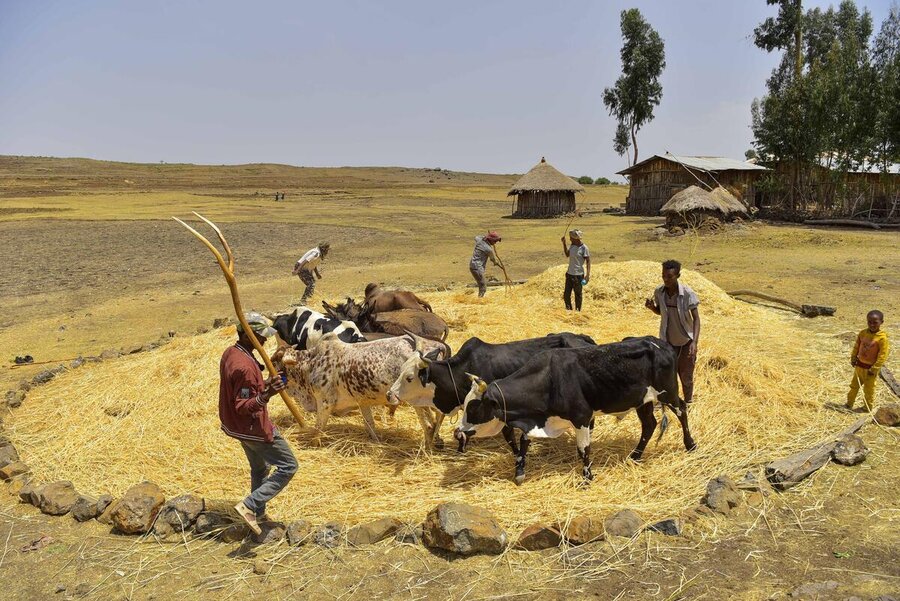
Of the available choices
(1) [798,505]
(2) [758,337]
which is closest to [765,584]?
(1) [798,505]

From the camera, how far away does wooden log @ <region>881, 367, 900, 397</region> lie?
7.99m

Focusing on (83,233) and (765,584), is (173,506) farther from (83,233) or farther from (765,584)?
(83,233)

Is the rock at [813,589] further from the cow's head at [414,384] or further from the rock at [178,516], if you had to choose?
the rock at [178,516]

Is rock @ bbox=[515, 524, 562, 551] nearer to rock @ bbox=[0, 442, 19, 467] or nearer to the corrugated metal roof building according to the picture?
rock @ bbox=[0, 442, 19, 467]

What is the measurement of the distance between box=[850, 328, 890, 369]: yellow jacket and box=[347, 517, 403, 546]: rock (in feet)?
19.0

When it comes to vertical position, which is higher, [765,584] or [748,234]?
[748,234]

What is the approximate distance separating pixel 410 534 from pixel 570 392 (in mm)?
2050

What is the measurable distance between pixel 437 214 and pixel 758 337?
3440 centimetres

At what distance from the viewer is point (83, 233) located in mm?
29859

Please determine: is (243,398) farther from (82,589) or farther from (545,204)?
(545,204)

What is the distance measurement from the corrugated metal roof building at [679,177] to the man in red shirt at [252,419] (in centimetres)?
3186

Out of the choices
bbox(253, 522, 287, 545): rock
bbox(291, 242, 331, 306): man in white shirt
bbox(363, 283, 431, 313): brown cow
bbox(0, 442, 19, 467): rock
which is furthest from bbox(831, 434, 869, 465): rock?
bbox(291, 242, 331, 306): man in white shirt

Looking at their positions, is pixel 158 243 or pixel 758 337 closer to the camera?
pixel 758 337

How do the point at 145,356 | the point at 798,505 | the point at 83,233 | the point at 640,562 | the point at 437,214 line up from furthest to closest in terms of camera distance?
1. the point at 437,214
2. the point at 83,233
3. the point at 145,356
4. the point at 798,505
5. the point at 640,562
